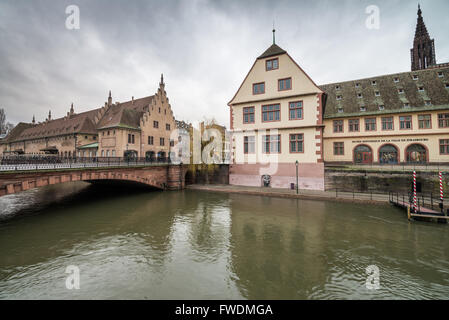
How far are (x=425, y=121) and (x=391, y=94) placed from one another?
5.37 meters

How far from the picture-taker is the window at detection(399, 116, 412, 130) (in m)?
24.8

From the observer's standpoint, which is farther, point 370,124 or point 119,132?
point 119,132

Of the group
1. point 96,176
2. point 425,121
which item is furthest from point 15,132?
point 425,121

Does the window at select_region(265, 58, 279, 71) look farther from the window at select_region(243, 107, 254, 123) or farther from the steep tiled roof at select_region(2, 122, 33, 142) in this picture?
the steep tiled roof at select_region(2, 122, 33, 142)

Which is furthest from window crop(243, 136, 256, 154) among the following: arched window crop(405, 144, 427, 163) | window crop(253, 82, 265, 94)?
arched window crop(405, 144, 427, 163)

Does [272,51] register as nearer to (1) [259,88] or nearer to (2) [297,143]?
(1) [259,88]

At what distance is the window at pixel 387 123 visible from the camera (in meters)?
25.6

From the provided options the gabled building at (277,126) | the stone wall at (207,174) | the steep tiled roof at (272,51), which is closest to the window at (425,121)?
the gabled building at (277,126)

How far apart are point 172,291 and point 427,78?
3835 cm

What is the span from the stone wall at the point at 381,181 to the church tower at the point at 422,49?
4566 cm

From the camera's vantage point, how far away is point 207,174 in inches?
1125

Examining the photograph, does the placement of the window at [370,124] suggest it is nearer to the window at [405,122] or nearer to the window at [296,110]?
the window at [405,122]
